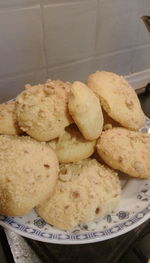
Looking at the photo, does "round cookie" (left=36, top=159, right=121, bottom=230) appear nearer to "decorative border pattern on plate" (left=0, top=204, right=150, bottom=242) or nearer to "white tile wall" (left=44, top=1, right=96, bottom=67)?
"decorative border pattern on plate" (left=0, top=204, right=150, bottom=242)

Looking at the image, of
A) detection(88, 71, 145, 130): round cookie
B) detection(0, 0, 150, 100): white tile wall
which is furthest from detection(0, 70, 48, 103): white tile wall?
detection(88, 71, 145, 130): round cookie

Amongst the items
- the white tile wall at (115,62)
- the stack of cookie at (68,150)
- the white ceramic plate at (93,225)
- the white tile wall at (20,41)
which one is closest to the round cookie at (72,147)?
the stack of cookie at (68,150)

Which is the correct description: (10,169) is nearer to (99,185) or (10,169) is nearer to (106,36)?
(99,185)

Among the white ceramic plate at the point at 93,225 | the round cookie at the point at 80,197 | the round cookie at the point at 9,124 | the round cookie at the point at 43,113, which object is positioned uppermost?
the round cookie at the point at 43,113

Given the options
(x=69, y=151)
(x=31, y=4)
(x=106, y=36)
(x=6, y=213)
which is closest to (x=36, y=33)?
(x=31, y=4)

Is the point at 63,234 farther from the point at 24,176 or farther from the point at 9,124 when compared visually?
the point at 9,124

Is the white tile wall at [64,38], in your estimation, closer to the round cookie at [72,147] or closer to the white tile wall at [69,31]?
the white tile wall at [69,31]
